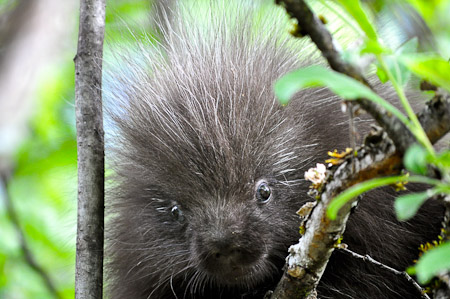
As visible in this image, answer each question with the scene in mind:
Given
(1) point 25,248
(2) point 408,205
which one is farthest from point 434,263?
(1) point 25,248

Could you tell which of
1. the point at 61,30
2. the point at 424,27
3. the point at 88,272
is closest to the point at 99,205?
the point at 88,272

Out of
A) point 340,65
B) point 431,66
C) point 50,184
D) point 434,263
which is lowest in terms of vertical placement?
point 434,263

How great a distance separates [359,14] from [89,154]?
141cm

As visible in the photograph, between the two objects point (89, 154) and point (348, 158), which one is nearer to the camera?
point (348, 158)

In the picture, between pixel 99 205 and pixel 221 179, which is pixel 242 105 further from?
Answer: pixel 99 205

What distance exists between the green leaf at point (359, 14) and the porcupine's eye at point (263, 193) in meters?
1.21

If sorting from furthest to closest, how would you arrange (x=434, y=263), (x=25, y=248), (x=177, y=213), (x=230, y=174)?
(x=25, y=248), (x=177, y=213), (x=230, y=174), (x=434, y=263)

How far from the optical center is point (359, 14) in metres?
1.09

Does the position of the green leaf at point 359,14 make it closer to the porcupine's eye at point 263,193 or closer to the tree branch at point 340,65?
the tree branch at point 340,65

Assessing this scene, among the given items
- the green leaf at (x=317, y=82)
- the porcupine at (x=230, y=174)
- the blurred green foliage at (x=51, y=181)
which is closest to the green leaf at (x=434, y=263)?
the green leaf at (x=317, y=82)

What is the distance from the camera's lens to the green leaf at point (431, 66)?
100 centimetres

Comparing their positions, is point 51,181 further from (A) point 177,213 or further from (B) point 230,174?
(B) point 230,174

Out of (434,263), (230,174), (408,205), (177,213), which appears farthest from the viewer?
(177,213)

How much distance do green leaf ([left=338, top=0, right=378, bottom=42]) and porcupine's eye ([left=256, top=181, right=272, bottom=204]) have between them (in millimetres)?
1208
